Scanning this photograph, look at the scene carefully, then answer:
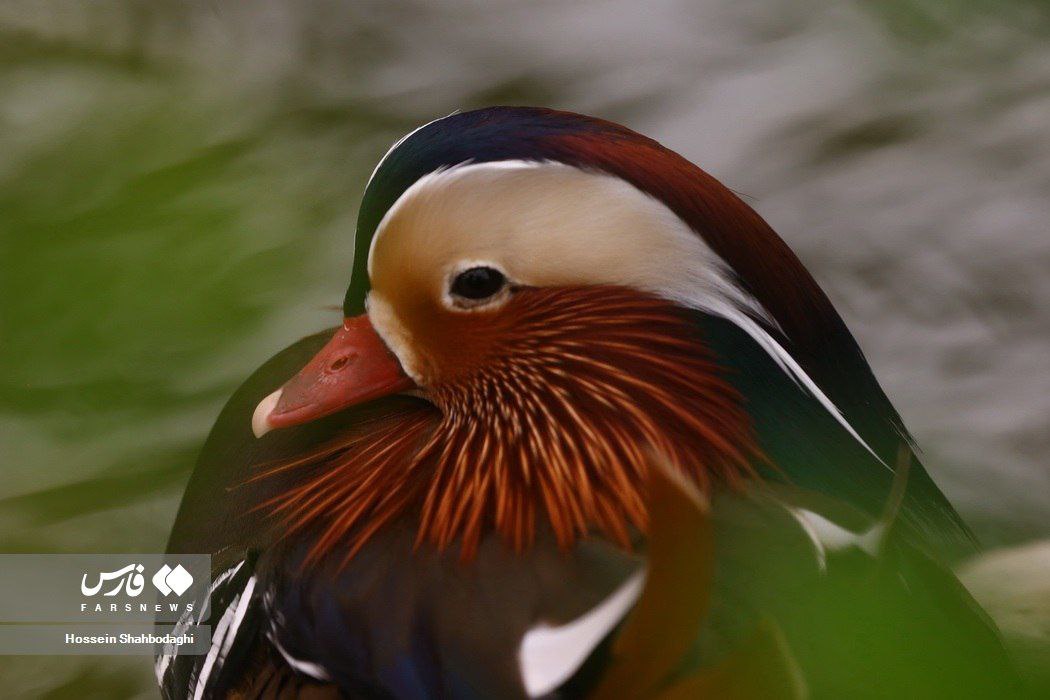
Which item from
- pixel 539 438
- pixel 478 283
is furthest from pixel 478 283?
pixel 539 438

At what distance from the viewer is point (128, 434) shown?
0.36 metres

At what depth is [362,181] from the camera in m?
0.78

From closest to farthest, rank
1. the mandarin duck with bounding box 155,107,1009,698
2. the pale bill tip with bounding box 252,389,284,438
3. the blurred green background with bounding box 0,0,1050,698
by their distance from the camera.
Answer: the blurred green background with bounding box 0,0,1050,698 < the mandarin duck with bounding box 155,107,1009,698 < the pale bill tip with bounding box 252,389,284,438

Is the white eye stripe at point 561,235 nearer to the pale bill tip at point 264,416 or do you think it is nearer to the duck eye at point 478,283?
the duck eye at point 478,283

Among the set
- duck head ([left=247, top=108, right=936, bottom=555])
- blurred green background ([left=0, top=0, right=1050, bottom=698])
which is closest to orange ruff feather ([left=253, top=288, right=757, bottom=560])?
duck head ([left=247, top=108, right=936, bottom=555])

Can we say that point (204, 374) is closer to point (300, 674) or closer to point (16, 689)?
point (300, 674)

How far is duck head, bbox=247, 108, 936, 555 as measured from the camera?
0.66m

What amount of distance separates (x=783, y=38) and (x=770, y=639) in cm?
103

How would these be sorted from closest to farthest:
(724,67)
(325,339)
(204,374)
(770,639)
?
(770,639)
(204,374)
(325,339)
(724,67)

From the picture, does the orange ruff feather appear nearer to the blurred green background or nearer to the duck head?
the duck head

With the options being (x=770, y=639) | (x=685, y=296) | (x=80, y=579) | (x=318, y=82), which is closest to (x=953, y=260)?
(x=685, y=296)

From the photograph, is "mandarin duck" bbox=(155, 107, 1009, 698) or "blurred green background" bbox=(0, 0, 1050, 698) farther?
"mandarin duck" bbox=(155, 107, 1009, 698)

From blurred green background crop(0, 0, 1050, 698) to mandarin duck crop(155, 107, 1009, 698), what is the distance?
71 mm

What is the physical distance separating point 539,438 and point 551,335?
71mm
